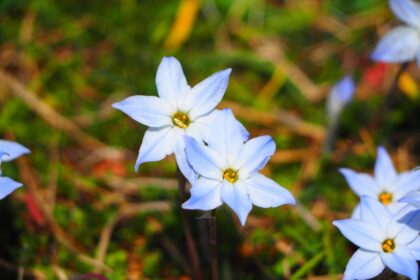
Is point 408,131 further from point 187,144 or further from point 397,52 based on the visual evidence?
point 187,144

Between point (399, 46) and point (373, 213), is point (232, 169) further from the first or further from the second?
point (399, 46)

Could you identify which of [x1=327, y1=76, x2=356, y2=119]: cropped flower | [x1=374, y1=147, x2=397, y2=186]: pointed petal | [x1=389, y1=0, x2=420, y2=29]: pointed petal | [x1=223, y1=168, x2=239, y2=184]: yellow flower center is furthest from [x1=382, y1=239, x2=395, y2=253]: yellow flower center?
[x1=327, y1=76, x2=356, y2=119]: cropped flower

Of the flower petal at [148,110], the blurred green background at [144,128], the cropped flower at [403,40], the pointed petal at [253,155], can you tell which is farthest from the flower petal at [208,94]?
the cropped flower at [403,40]

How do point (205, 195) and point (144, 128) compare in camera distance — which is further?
point (144, 128)

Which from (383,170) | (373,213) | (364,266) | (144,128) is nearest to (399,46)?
(383,170)

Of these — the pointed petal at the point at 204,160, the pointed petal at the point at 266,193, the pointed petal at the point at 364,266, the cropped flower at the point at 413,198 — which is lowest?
the pointed petal at the point at 364,266

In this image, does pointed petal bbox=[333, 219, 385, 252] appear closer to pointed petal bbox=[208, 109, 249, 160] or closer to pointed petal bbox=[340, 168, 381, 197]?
pointed petal bbox=[340, 168, 381, 197]

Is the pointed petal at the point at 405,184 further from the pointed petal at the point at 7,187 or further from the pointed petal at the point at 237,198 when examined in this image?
the pointed petal at the point at 7,187
